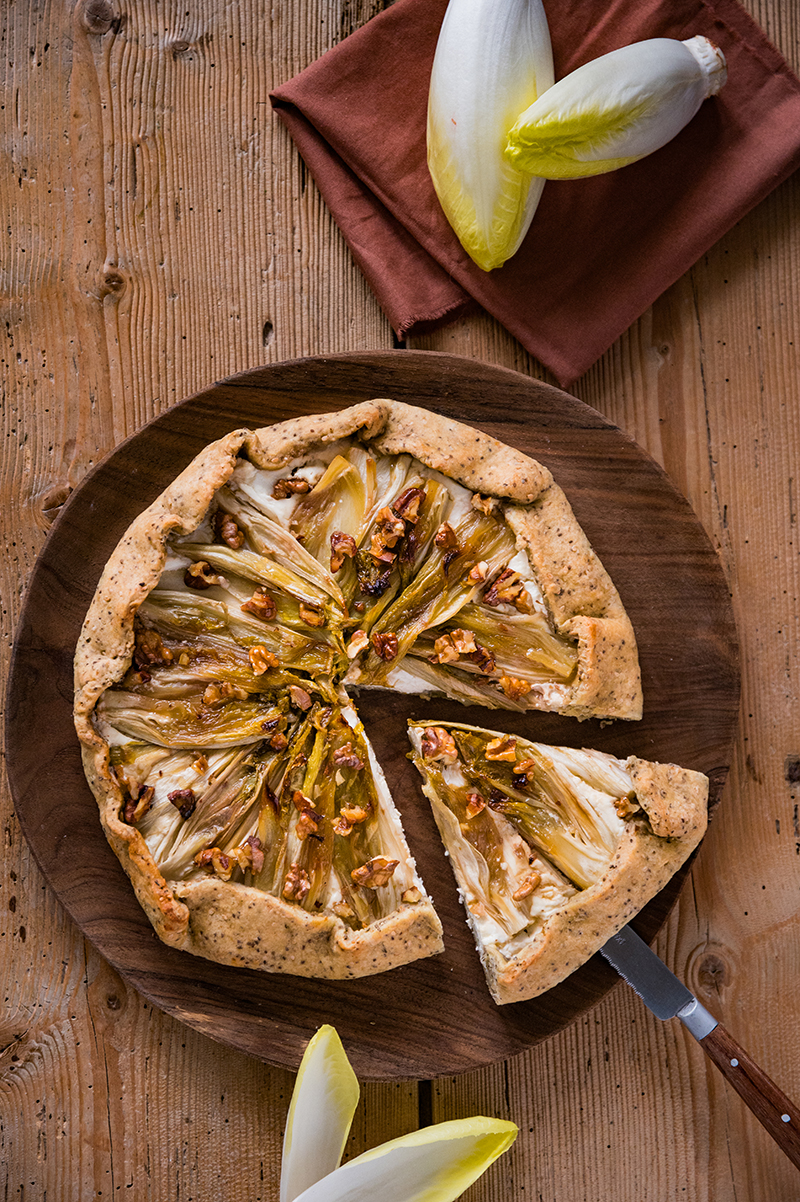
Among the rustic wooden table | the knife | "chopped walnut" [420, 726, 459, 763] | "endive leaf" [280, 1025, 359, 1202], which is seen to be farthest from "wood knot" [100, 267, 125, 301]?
the knife

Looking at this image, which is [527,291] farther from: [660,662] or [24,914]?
[24,914]

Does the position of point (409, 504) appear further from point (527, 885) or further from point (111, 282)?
point (111, 282)

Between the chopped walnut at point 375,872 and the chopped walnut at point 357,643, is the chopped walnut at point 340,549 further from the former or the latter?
the chopped walnut at point 375,872

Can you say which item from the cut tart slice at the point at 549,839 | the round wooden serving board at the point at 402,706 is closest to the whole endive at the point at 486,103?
the round wooden serving board at the point at 402,706

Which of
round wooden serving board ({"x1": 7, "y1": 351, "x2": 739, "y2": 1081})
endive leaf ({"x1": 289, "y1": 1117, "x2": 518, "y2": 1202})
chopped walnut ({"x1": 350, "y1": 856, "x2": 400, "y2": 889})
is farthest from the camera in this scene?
round wooden serving board ({"x1": 7, "y1": 351, "x2": 739, "y2": 1081})

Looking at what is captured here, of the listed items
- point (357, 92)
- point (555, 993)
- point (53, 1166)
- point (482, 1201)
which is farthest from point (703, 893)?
point (357, 92)

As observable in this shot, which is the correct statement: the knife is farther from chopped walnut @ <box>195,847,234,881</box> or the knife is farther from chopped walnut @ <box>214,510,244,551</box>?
chopped walnut @ <box>214,510,244,551</box>
